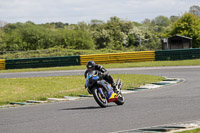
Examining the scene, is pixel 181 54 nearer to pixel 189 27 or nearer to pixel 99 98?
pixel 189 27

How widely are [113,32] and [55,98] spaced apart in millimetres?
68149

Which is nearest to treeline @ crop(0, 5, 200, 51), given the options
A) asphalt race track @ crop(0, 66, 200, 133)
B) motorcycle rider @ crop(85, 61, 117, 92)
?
motorcycle rider @ crop(85, 61, 117, 92)

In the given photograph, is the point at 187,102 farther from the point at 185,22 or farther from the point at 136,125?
the point at 185,22

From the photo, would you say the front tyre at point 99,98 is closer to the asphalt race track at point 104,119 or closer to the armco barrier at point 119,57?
the asphalt race track at point 104,119

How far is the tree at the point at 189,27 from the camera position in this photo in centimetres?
5888

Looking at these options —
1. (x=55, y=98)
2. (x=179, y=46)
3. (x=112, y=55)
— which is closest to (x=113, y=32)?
(x=179, y=46)

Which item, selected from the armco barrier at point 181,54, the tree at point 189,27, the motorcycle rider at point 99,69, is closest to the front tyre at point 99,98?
the motorcycle rider at point 99,69

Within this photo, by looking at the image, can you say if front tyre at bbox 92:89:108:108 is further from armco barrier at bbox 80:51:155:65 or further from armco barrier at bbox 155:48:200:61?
armco barrier at bbox 80:51:155:65

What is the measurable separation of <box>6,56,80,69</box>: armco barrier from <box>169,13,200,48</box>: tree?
26.5m

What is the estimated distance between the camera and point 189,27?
196 feet

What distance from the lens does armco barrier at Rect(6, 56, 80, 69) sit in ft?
124

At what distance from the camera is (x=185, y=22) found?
198 feet

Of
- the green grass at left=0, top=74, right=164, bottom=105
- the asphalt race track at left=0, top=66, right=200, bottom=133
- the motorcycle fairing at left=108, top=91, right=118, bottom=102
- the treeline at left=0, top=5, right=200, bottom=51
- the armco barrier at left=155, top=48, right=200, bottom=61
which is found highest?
the treeline at left=0, top=5, right=200, bottom=51

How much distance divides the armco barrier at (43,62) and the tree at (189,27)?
1043 inches
